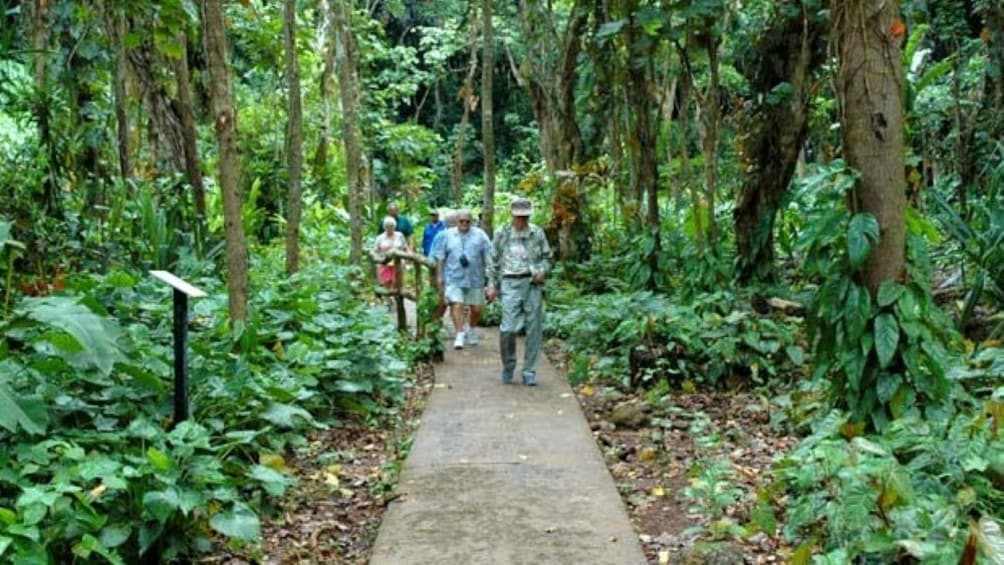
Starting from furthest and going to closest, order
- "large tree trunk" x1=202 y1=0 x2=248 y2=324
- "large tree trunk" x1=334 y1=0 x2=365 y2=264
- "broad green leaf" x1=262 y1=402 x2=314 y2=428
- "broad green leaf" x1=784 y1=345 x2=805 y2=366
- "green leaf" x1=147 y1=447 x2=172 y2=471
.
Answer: "large tree trunk" x1=334 y1=0 x2=365 y2=264 < "broad green leaf" x1=784 y1=345 x2=805 y2=366 < "large tree trunk" x1=202 y1=0 x2=248 y2=324 < "broad green leaf" x1=262 y1=402 x2=314 y2=428 < "green leaf" x1=147 y1=447 x2=172 y2=471

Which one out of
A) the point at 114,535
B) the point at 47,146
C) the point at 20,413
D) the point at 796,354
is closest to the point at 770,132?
the point at 796,354

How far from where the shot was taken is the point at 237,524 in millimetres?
4109

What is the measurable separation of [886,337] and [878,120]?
1.09m

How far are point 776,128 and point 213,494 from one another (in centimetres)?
748

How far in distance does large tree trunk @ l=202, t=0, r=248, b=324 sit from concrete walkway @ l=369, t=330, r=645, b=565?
1.58 m

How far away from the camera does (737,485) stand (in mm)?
5402

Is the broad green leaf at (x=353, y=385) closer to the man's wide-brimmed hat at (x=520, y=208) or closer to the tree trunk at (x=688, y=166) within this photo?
the man's wide-brimmed hat at (x=520, y=208)

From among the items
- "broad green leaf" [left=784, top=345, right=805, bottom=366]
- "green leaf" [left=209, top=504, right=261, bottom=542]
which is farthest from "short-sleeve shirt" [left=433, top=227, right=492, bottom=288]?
"green leaf" [left=209, top=504, right=261, bottom=542]

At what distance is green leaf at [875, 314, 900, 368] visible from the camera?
4.98 m

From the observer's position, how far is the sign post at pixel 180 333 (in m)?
4.36

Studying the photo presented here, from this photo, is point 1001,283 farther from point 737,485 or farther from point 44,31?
point 44,31

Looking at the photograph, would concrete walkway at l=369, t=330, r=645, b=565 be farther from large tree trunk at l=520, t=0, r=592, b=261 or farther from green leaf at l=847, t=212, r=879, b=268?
large tree trunk at l=520, t=0, r=592, b=261

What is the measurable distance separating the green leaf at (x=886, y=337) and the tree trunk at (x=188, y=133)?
745 cm

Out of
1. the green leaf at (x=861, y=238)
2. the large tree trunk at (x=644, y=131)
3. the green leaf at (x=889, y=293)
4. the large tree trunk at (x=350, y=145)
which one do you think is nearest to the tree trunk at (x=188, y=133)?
the large tree trunk at (x=350, y=145)
